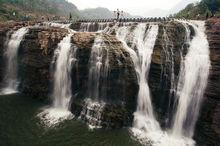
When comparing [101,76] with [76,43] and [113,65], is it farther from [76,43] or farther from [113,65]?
[76,43]

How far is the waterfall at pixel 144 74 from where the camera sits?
2620 centimetres

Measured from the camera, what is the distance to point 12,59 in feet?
117

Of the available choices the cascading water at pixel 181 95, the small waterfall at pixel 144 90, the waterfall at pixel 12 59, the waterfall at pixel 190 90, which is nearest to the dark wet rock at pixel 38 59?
the waterfall at pixel 12 59

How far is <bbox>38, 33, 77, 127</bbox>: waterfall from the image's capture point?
29188 millimetres

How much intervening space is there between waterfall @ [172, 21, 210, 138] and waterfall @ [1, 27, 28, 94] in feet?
68.5

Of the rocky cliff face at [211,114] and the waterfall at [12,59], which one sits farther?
the waterfall at [12,59]

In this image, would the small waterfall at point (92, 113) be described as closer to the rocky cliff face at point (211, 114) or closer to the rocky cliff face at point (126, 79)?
the rocky cliff face at point (126, 79)

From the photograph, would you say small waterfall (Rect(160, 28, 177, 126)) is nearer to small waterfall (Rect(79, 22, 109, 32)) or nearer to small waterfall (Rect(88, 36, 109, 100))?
small waterfall (Rect(88, 36, 109, 100))

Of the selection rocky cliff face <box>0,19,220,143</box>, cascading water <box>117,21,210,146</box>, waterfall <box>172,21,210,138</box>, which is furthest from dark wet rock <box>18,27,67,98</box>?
waterfall <box>172,21,210,138</box>

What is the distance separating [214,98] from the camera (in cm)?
2386

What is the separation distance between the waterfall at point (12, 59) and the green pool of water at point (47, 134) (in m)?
7.70

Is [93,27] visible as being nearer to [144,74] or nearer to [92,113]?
[144,74]

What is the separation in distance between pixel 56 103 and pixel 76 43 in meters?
7.22

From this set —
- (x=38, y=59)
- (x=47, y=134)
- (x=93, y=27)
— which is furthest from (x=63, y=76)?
(x=93, y=27)
